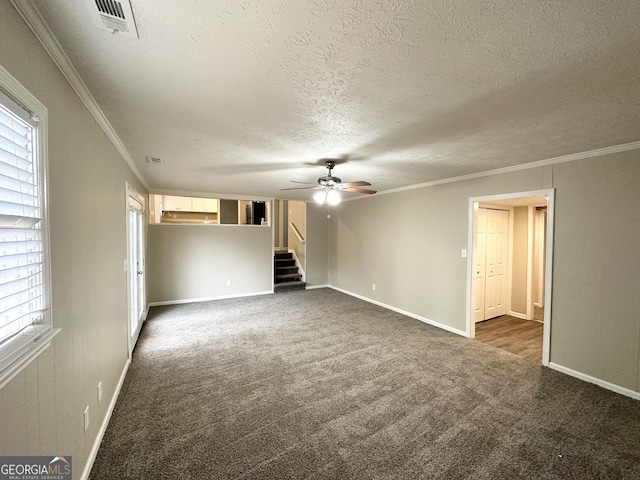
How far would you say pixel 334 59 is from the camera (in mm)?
1312

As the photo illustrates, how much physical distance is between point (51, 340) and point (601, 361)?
4362mm

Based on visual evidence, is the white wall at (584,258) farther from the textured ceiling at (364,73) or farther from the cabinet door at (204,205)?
the cabinet door at (204,205)

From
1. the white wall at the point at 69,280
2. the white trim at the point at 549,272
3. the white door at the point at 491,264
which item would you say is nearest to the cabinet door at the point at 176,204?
the white wall at the point at 69,280

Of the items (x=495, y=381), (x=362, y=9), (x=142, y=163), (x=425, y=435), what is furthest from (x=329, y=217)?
(x=362, y=9)

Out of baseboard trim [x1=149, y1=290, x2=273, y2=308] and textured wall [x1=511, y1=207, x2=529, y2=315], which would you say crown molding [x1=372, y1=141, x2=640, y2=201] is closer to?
textured wall [x1=511, y1=207, x2=529, y2=315]

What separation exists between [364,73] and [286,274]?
607 cm

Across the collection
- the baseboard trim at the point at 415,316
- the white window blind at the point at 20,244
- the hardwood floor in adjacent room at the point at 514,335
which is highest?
the white window blind at the point at 20,244

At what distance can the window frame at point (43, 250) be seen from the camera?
87 centimetres

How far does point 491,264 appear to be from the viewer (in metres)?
4.74

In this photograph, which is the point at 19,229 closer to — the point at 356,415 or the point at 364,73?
the point at 364,73

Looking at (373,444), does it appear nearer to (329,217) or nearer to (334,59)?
(334,59)

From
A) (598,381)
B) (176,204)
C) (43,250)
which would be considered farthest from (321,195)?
(176,204)

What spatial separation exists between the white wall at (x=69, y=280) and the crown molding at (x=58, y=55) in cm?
3

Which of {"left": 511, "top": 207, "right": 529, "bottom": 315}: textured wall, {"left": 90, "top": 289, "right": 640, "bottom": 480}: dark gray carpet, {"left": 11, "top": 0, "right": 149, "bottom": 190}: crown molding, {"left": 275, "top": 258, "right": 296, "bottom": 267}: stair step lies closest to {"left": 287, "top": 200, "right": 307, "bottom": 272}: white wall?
{"left": 275, "top": 258, "right": 296, "bottom": 267}: stair step
